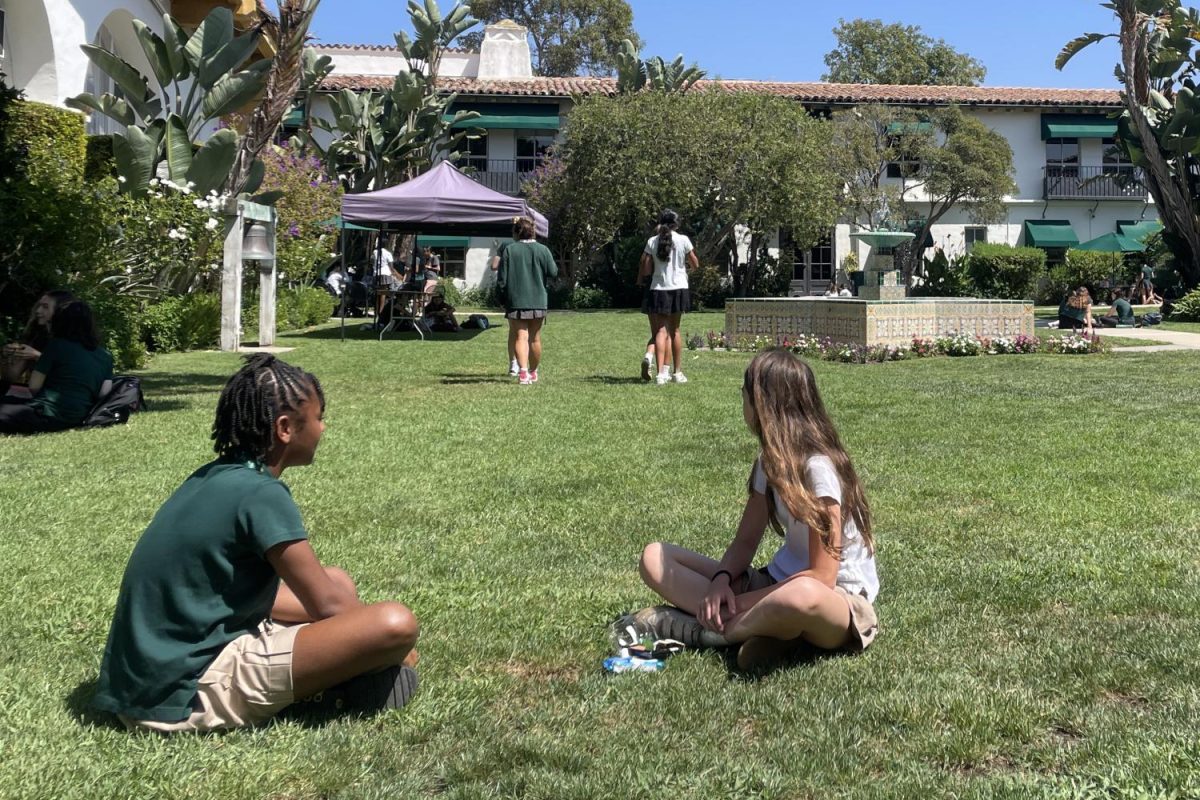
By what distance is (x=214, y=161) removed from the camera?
14.6 m

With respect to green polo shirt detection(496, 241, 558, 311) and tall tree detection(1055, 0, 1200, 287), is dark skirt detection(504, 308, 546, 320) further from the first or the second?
tall tree detection(1055, 0, 1200, 287)

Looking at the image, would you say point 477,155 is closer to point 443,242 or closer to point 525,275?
point 443,242

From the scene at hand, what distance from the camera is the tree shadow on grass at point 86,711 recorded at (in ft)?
10.1

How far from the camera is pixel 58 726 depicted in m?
3.06

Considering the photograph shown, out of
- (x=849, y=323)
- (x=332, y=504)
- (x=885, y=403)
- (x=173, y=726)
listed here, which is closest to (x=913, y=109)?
(x=849, y=323)

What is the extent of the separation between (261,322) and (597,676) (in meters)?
14.5

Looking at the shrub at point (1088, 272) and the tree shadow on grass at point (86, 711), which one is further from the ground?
the shrub at point (1088, 272)

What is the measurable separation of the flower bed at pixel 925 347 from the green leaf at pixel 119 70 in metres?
8.22

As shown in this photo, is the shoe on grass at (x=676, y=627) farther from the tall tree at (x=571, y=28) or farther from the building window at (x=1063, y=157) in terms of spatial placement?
the tall tree at (x=571, y=28)

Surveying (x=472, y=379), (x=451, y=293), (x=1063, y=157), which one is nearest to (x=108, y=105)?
(x=472, y=379)

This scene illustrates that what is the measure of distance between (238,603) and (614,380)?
896 centimetres

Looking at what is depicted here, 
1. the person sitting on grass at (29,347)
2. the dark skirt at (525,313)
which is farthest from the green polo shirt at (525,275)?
the person sitting on grass at (29,347)

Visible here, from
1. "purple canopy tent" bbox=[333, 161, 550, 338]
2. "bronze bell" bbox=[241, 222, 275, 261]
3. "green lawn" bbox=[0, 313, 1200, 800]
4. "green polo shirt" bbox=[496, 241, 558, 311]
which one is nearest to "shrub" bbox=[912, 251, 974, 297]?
"purple canopy tent" bbox=[333, 161, 550, 338]

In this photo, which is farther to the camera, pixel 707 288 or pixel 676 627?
pixel 707 288
